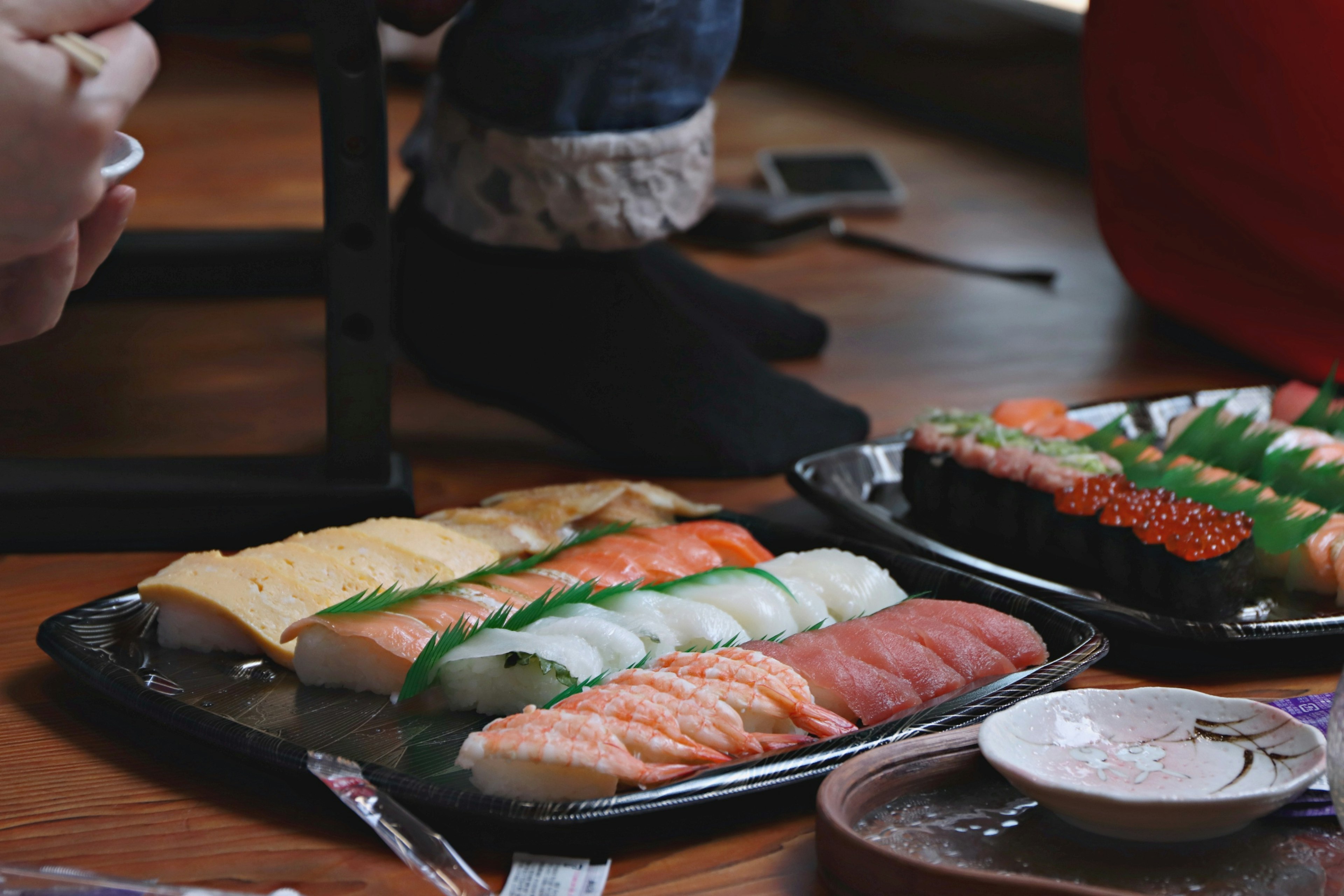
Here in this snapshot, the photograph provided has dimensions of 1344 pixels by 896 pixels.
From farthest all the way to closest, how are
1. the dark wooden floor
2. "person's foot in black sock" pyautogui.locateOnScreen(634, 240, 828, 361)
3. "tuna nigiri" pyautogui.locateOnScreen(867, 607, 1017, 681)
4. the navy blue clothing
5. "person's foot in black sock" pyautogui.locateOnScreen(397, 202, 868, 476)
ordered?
"person's foot in black sock" pyautogui.locateOnScreen(634, 240, 828, 361) < the dark wooden floor < "person's foot in black sock" pyautogui.locateOnScreen(397, 202, 868, 476) < the navy blue clothing < "tuna nigiri" pyautogui.locateOnScreen(867, 607, 1017, 681)

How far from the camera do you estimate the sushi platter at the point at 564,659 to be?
85 cm

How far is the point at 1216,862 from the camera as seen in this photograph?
0.81 meters

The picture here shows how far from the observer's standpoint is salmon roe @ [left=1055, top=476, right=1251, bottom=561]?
3.75 ft

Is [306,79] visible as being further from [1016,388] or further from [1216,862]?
[1216,862]

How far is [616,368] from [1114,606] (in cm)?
67

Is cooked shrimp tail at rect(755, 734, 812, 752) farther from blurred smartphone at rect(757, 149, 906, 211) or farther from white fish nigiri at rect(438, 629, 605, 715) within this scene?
blurred smartphone at rect(757, 149, 906, 211)

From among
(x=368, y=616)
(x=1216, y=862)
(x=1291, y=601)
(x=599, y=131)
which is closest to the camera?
(x=1216, y=862)

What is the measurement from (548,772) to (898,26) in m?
3.44

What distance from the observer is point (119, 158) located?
819 millimetres

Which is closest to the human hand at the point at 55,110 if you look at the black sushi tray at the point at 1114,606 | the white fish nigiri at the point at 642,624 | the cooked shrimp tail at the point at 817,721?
the white fish nigiri at the point at 642,624

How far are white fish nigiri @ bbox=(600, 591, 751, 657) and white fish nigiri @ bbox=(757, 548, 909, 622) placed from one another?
9 centimetres

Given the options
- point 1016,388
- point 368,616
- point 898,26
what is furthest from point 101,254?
point 898,26

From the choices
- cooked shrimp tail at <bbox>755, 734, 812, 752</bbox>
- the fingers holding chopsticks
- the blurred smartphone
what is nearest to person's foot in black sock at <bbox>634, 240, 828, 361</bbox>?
the blurred smartphone

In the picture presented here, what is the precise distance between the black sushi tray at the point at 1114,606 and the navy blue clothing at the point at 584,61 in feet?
1.42
